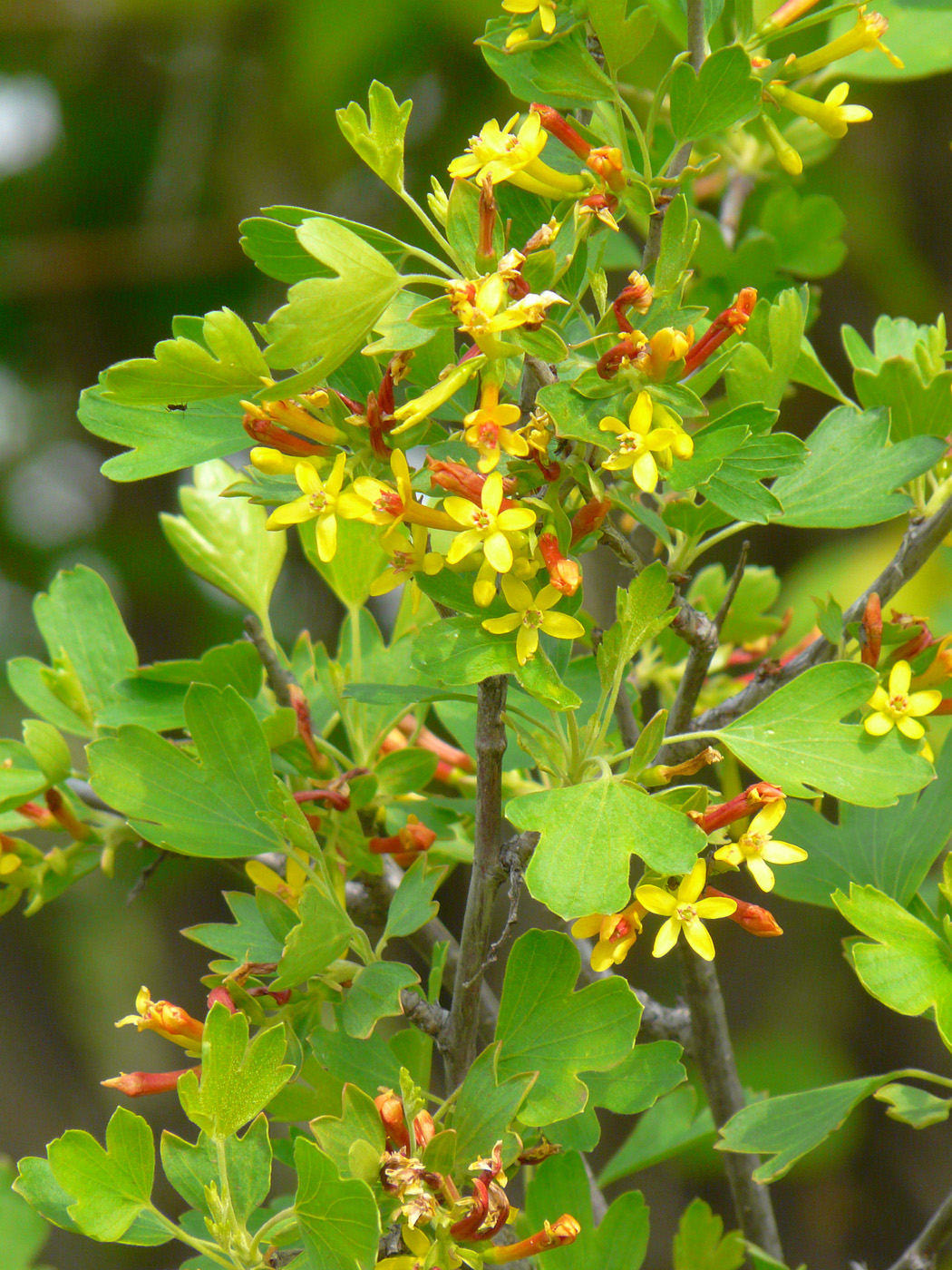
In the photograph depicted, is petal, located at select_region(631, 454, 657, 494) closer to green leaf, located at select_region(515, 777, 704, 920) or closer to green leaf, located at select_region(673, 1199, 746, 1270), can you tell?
green leaf, located at select_region(515, 777, 704, 920)

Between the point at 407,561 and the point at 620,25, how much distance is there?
21cm

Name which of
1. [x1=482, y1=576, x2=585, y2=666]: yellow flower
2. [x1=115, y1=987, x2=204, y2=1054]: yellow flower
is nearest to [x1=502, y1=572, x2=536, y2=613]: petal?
[x1=482, y1=576, x2=585, y2=666]: yellow flower

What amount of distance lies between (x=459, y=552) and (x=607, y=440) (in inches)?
2.5

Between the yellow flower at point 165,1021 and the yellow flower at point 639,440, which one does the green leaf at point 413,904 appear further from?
the yellow flower at point 639,440

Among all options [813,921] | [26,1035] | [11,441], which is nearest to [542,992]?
[813,921]

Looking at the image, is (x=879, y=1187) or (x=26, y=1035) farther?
(x=26, y=1035)

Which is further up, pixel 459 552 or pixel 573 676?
pixel 459 552

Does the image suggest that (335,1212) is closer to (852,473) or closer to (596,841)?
(596,841)

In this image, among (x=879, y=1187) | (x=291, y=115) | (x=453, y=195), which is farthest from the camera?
(x=291, y=115)

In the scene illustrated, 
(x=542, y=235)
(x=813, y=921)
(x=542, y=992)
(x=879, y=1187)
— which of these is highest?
(x=542, y=235)

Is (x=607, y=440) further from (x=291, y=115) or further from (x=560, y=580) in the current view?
(x=291, y=115)

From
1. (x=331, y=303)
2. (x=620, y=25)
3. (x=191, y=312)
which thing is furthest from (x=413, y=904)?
(x=191, y=312)

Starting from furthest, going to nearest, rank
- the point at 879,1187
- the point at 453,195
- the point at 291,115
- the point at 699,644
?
the point at 291,115 → the point at 879,1187 → the point at 699,644 → the point at 453,195

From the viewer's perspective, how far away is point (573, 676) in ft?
1.88
